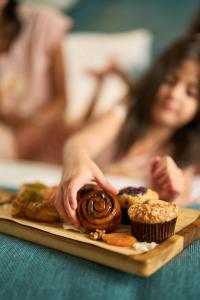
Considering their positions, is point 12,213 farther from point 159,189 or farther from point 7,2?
point 7,2

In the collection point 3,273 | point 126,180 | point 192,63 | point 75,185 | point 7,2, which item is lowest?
point 126,180

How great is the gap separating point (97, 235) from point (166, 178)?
0.90ft

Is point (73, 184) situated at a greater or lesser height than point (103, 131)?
greater

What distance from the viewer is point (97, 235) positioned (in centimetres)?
82

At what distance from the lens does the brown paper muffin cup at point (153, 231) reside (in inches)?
31.5

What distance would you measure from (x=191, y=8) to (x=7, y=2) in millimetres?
917

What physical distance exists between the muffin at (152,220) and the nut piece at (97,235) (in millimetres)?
59

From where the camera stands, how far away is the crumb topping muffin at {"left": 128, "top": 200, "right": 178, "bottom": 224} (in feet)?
2.69

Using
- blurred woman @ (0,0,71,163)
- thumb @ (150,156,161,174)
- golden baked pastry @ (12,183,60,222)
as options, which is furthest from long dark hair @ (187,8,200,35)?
Answer: golden baked pastry @ (12,183,60,222)

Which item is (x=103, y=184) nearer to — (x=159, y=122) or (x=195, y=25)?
(x=159, y=122)

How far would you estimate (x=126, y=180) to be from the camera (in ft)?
5.46

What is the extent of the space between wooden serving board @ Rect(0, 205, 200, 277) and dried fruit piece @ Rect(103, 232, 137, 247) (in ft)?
0.04

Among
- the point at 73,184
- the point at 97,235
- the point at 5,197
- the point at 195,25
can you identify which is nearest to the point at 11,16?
the point at 195,25

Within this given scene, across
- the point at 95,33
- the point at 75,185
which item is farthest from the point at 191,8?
the point at 75,185
